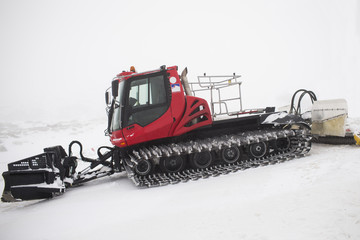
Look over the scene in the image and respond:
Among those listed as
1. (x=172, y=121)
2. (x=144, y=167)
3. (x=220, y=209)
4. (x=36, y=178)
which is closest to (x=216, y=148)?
(x=172, y=121)

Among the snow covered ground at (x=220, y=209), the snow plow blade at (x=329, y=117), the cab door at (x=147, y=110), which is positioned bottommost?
the snow covered ground at (x=220, y=209)

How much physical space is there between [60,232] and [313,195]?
12.5 ft

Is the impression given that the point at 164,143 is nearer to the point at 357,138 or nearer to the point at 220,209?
the point at 220,209

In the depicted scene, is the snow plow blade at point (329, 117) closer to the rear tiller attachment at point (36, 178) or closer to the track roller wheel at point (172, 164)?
the track roller wheel at point (172, 164)

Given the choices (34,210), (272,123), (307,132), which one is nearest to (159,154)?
(34,210)

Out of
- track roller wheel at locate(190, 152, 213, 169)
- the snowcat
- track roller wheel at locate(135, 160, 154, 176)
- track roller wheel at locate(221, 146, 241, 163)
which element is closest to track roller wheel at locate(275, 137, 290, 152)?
the snowcat

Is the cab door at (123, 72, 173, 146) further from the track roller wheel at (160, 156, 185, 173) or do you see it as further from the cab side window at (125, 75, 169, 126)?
the track roller wheel at (160, 156, 185, 173)

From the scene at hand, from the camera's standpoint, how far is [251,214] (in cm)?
305

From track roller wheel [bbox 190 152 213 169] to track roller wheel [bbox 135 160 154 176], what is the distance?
1.05 metres

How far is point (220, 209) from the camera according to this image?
3.38m

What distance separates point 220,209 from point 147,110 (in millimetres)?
3043

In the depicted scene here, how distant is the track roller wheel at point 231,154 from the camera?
588cm

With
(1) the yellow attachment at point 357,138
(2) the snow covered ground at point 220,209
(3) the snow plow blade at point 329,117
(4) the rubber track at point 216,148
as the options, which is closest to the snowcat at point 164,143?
(4) the rubber track at point 216,148

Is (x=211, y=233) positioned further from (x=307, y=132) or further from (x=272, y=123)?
(x=307, y=132)
